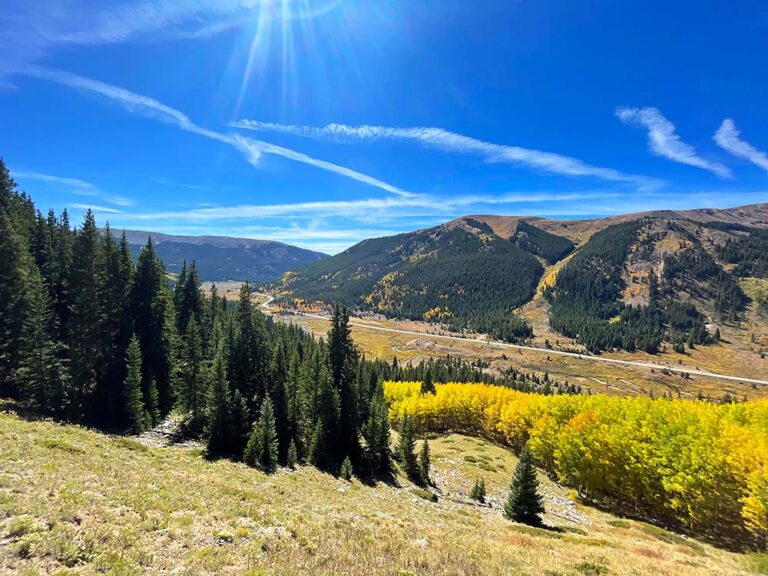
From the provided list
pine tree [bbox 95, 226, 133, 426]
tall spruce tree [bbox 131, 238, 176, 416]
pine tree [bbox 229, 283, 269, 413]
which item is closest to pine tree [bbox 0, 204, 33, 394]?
pine tree [bbox 95, 226, 133, 426]

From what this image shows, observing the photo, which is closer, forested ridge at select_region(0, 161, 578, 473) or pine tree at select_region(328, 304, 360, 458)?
forested ridge at select_region(0, 161, 578, 473)

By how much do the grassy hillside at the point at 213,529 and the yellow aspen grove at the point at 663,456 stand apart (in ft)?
37.1

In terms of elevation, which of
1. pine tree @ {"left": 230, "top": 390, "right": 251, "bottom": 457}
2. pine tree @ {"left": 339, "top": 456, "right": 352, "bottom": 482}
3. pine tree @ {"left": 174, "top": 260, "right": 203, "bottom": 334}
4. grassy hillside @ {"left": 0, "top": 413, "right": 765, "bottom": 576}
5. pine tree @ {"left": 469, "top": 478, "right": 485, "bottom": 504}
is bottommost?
pine tree @ {"left": 469, "top": 478, "right": 485, "bottom": 504}

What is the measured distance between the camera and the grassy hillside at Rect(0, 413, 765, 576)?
13.7m

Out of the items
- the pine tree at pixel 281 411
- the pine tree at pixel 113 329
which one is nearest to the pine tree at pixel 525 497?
the pine tree at pixel 281 411

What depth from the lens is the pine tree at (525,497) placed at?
40125mm

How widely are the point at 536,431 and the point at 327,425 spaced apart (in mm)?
43746

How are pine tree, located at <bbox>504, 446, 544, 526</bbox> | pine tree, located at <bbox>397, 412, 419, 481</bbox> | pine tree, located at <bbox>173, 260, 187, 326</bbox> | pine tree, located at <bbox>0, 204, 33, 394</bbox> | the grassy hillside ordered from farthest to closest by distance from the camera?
pine tree, located at <bbox>173, 260, 187, 326</bbox> < pine tree, located at <bbox>397, 412, 419, 481</bbox> < pine tree, located at <bbox>0, 204, 33, 394</bbox> < pine tree, located at <bbox>504, 446, 544, 526</bbox> < the grassy hillside

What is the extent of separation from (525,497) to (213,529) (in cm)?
3547

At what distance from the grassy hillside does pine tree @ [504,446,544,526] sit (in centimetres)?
631

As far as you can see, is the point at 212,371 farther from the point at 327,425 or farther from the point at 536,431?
the point at 536,431

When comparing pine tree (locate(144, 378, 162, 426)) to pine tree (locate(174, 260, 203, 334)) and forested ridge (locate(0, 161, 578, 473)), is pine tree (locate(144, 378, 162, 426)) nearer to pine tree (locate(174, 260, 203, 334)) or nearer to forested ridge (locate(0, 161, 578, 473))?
forested ridge (locate(0, 161, 578, 473))

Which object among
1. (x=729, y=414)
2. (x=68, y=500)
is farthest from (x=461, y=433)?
(x=68, y=500)

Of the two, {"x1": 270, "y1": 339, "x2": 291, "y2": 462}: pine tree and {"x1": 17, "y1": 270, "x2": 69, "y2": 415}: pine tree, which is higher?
{"x1": 17, "y1": 270, "x2": 69, "y2": 415}: pine tree
